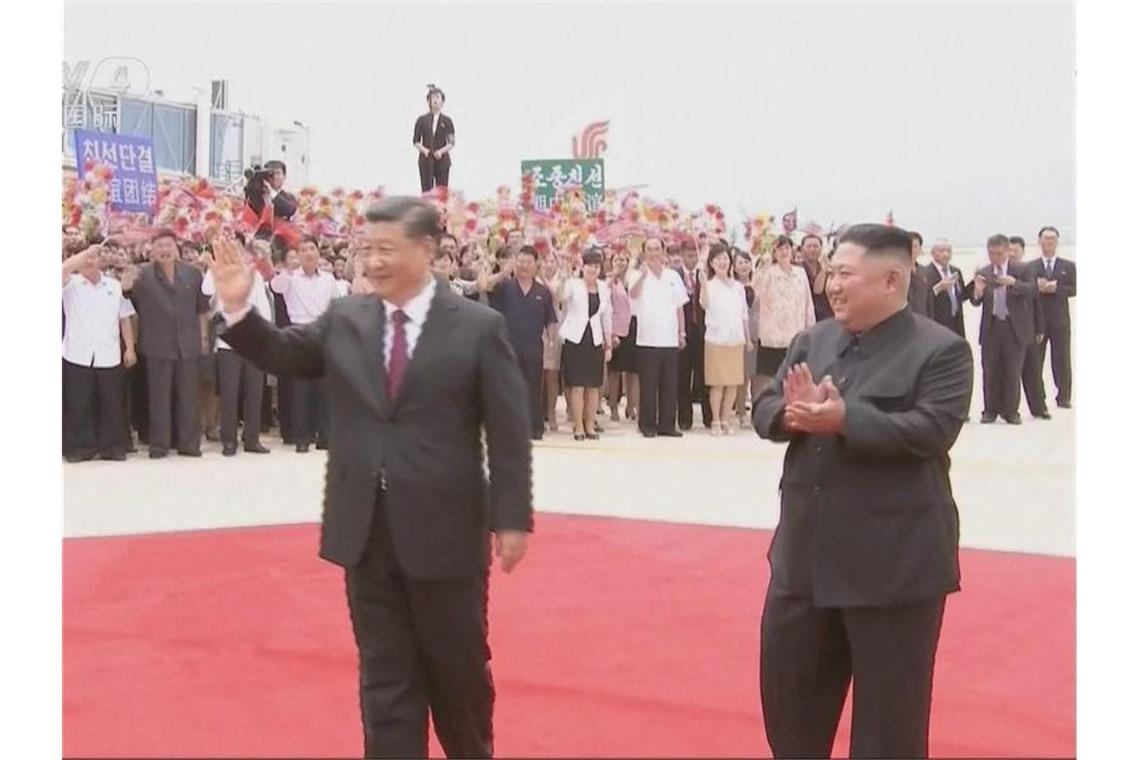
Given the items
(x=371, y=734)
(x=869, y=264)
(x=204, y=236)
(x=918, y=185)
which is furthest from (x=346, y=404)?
(x=918, y=185)

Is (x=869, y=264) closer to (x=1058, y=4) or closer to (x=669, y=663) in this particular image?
(x=669, y=663)

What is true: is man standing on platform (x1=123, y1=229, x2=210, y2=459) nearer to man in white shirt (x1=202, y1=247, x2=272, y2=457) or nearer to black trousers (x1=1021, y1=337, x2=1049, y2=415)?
man in white shirt (x1=202, y1=247, x2=272, y2=457)

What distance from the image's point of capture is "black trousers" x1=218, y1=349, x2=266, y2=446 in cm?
488

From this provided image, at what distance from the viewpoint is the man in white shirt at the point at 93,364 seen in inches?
192

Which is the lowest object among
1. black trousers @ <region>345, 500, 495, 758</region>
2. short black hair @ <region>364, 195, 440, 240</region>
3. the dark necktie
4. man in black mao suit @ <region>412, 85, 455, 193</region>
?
black trousers @ <region>345, 500, 495, 758</region>

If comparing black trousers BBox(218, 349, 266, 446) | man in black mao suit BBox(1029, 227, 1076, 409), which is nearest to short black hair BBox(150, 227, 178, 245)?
black trousers BBox(218, 349, 266, 446)

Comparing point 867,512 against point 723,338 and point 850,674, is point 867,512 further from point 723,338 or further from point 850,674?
point 723,338

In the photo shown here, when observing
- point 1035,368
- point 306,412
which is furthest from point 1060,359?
point 306,412

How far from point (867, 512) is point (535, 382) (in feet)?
8.98

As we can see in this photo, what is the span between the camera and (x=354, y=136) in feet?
13.8

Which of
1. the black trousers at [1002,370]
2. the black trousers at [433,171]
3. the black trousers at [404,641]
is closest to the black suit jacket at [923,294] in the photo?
the black trousers at [1002,370]

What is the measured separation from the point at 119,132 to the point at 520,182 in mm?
1287

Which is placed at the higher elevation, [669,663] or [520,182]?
[520,182]

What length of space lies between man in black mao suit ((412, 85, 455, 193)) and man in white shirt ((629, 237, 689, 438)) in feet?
4.51
